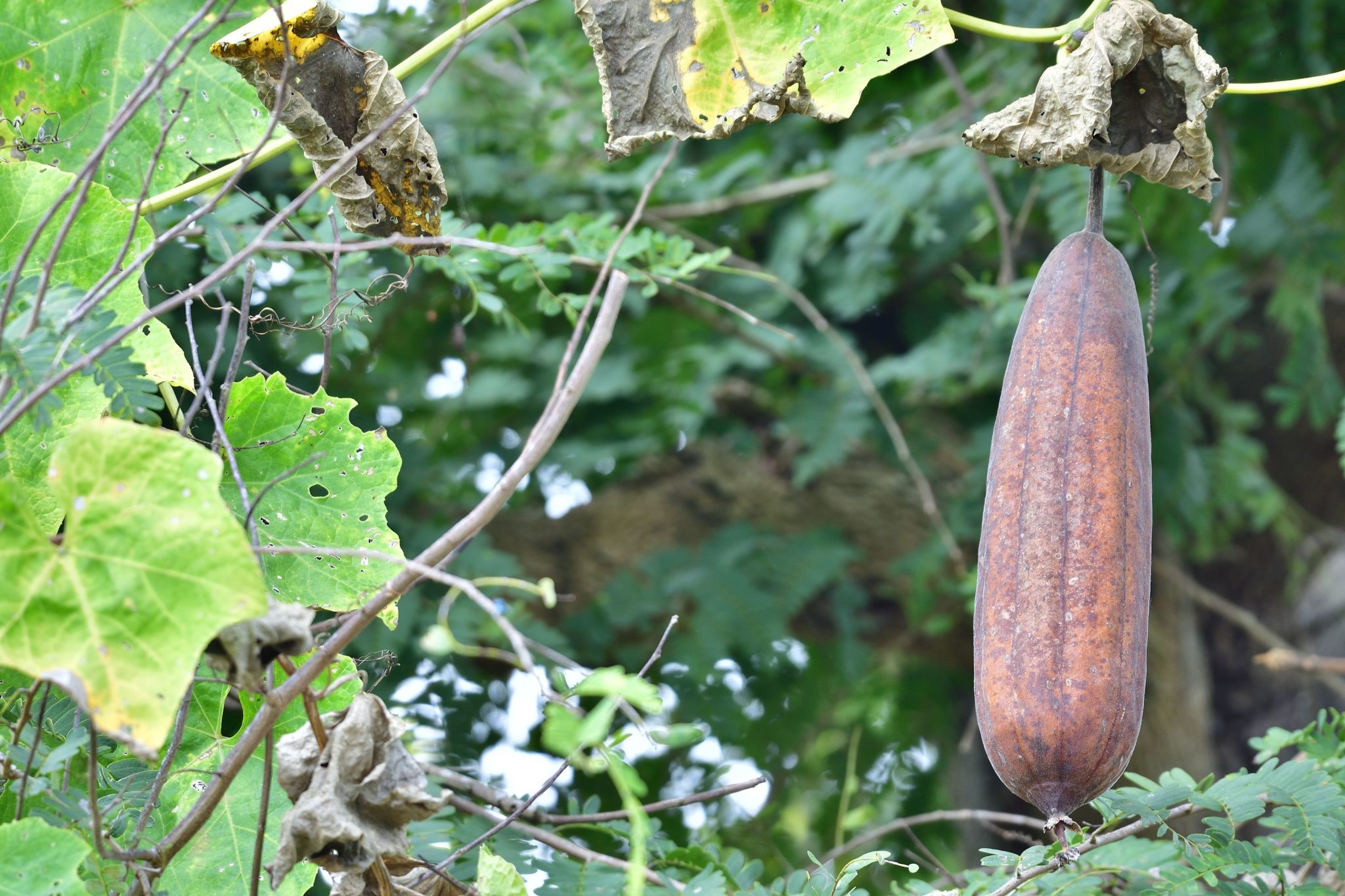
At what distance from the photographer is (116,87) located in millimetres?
1325

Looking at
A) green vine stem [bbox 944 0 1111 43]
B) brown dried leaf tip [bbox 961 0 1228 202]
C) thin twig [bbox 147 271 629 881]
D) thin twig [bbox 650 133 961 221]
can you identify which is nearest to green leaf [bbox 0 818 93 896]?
thin twig [bbox 147 271 629 881]

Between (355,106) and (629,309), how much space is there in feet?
6.20

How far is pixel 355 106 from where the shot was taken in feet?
3.71

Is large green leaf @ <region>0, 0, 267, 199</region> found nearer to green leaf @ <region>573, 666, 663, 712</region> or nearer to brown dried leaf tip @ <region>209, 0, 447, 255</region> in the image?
brown dried leaf tip @ <region>209, 0, 447, 255</region>

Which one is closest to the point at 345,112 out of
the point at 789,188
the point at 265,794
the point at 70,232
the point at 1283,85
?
the point at 70,232

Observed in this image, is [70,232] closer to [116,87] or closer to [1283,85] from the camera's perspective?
[116,87]

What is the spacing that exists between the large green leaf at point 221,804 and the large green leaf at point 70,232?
1.07 feet

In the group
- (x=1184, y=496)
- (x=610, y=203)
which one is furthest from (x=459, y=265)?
(x=1184, y=496)

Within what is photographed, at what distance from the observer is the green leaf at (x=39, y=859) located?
2.62 feet

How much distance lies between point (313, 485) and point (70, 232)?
0.33m

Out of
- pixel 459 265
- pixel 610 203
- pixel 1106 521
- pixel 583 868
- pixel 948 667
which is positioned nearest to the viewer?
pixel 1106 521

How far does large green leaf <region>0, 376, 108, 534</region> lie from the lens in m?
0.99

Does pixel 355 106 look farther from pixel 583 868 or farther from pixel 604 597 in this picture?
pixel 604 597

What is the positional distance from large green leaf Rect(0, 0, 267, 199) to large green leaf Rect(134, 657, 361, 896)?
0.62 metres
